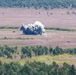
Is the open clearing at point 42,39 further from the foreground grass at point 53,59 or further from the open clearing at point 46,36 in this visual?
the foreground grass at point 53,59

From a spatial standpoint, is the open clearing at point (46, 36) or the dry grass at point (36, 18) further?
the dry grass at point (36, 18)

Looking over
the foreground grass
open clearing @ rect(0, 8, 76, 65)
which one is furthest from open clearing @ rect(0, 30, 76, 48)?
the foreground grass

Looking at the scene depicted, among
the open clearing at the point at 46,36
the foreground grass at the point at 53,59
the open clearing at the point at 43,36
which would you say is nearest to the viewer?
the foreground grass at the point at 53,59

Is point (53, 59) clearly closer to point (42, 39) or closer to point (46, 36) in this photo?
point (42, 39)

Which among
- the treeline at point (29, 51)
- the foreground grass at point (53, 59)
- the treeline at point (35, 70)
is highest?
the treeline at point (35, 70)

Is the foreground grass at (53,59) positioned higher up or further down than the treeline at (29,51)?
further down

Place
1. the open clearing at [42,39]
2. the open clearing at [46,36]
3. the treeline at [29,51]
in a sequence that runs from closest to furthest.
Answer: the open clearing at [46,36] < the treeline at [29,51] < the open clearing at [42,39]

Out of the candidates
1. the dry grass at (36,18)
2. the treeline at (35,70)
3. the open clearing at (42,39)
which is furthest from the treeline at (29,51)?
the dry grass at (36,18)

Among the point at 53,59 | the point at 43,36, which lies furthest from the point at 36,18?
the point at 53,59

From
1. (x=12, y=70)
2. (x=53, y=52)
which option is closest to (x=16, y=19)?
(x=53, y=52)

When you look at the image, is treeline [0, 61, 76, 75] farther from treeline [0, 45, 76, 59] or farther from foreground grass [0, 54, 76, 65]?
treeline [0, 45, 76, 59]

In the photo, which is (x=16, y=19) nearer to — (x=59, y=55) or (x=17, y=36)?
(x=17, y=36)
